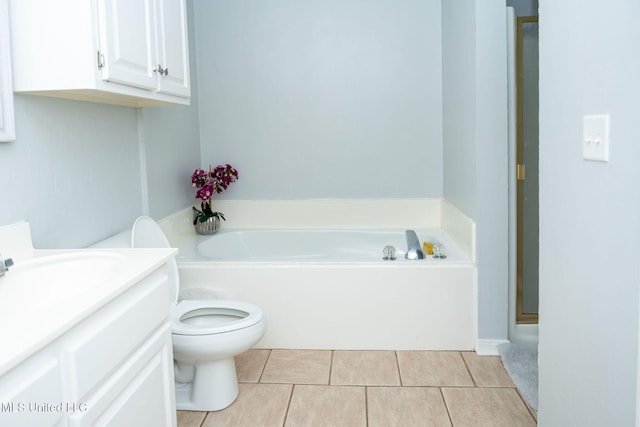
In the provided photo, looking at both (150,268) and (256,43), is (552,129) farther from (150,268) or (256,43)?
(256,43)

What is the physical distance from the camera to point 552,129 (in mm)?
1658

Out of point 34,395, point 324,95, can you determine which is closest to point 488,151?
point 324,95

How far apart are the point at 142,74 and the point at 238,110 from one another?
1870 mm

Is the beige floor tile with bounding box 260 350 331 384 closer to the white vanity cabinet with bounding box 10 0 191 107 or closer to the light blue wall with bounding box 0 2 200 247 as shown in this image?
the light blue wall with bounding box 0 2 200 247

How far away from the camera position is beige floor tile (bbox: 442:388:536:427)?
230cm

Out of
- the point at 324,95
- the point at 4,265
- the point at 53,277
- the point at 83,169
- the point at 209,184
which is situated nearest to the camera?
the point at 4,265

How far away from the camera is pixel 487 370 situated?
9.21 ft

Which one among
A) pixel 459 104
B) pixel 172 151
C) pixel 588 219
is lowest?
pixel 588 219

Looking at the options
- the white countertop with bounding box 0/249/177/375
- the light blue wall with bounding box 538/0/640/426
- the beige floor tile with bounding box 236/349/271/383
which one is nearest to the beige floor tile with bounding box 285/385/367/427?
the beige floor tile with bounding box 236/349/271/383

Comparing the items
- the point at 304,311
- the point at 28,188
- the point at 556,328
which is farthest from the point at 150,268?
the point at 304,311

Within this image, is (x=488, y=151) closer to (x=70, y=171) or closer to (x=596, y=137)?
(x=596, y=137)

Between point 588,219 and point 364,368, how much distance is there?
1.68m

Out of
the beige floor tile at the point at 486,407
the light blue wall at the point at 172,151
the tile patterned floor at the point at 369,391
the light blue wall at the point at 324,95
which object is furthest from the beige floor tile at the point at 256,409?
the light blue wall at the point at 324,95

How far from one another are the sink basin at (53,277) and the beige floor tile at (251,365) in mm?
1171
